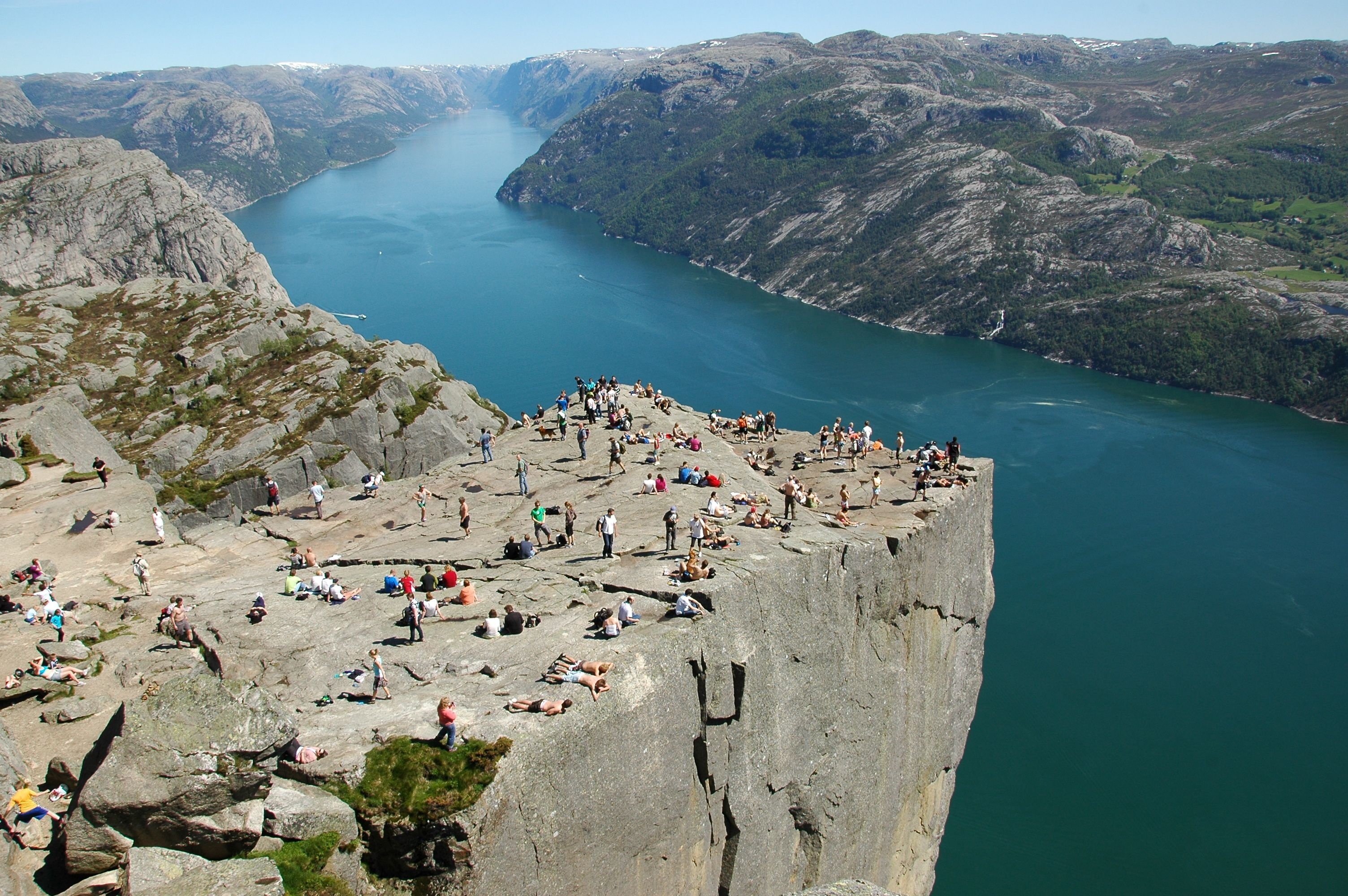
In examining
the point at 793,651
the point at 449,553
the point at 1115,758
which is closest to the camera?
the point at 793,651

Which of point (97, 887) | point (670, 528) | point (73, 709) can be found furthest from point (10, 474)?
point (670, 528)

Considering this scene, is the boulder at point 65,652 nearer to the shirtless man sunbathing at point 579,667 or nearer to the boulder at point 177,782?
the boulder at point 177,782

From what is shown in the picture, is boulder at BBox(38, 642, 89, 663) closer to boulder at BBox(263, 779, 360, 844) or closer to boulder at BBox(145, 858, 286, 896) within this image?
boulder at BBox(263, 779, 360, 844)

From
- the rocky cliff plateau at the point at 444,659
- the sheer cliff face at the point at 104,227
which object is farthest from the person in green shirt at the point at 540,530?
the sheer cliff face at the point at 104,227

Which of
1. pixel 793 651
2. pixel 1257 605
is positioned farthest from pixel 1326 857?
pixel 793 651

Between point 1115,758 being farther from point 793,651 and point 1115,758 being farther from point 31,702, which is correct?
point 31,702
